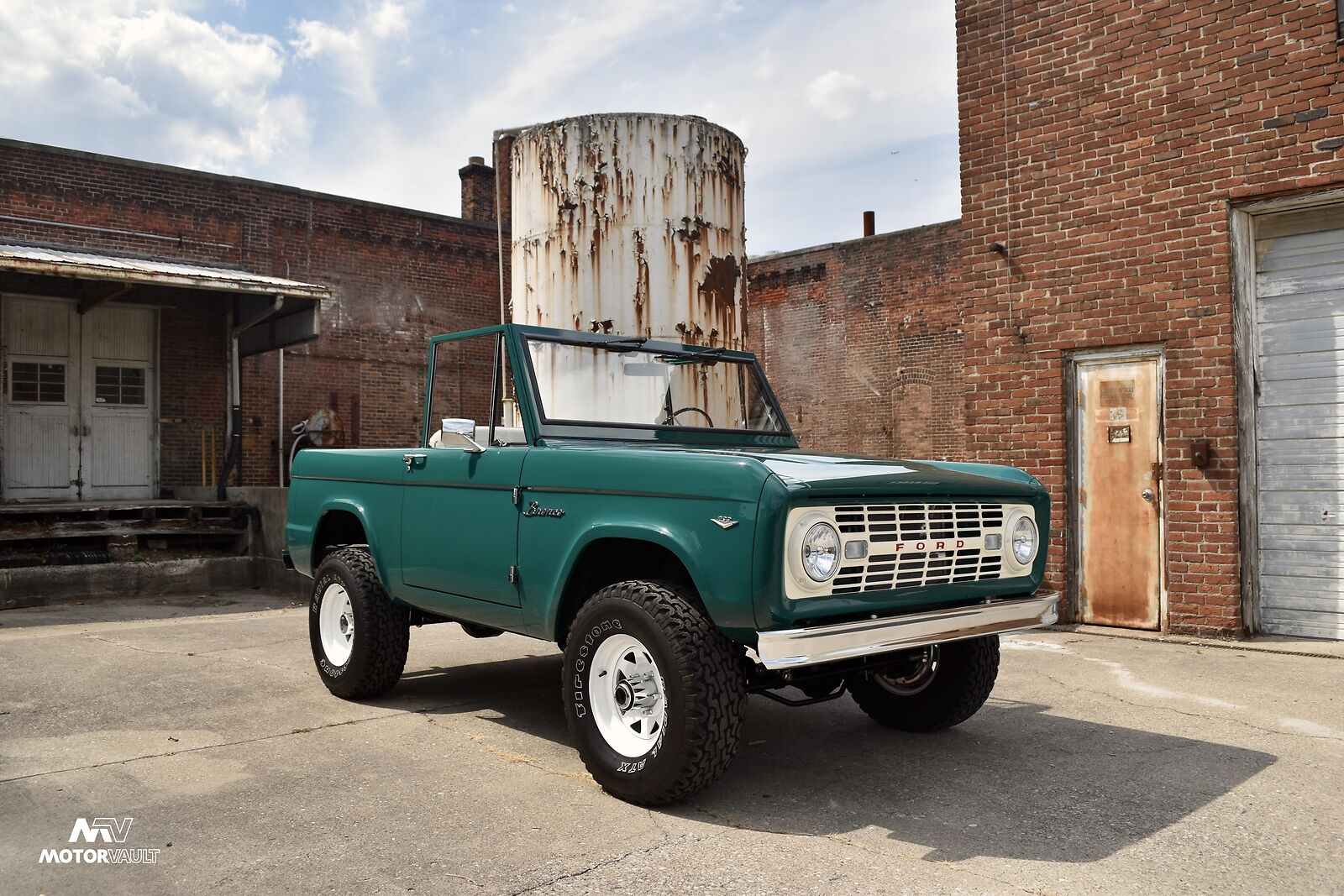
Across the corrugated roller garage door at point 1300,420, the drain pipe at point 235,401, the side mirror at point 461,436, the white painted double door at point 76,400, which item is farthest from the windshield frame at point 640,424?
the white painted double door at point 76,400

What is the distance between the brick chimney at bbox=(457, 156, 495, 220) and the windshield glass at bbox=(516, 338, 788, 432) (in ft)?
54.5

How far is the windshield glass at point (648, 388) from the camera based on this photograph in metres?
4.89

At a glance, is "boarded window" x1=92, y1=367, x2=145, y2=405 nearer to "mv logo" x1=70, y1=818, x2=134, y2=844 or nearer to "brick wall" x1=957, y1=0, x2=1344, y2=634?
"brick wall" x1=957, y1=0, x2=1344, y2=634

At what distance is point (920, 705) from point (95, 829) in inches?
137

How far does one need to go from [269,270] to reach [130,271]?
4379 millimetres

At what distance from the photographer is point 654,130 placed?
346 inches

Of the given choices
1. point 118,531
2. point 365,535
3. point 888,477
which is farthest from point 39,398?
point 888,477

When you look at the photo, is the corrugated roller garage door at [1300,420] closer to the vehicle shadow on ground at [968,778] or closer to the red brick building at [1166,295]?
the red brick building at [1166,295]

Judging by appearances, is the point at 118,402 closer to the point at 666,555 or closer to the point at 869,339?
the point at 666,555

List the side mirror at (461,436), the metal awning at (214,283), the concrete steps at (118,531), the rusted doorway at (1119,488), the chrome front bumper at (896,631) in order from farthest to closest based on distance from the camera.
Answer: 1. the metal awning at (214,283)
2. the concrete steps at (118,531)
3. the rusted doorway at (1119,488)
4. the side mirror at (461,436)
5. the chrome front bumper at (896,631)

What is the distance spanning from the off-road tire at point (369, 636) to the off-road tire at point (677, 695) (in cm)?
192

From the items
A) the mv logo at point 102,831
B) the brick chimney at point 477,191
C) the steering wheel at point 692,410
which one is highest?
the brick chimney at point 477,191

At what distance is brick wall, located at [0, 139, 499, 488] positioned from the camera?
14.2 meters

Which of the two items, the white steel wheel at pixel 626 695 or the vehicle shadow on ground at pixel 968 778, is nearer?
the vehicle shadow on ground at pixel 968 778
